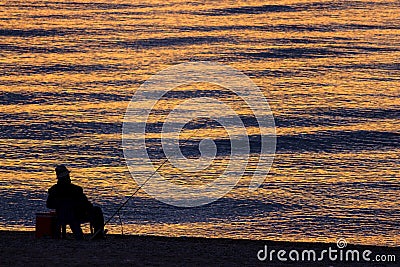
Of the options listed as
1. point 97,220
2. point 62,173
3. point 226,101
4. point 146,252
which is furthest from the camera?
point 226,101

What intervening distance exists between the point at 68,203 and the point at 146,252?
136 centimetres

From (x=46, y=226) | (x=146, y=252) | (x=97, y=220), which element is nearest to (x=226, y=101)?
(x=97, y=220)

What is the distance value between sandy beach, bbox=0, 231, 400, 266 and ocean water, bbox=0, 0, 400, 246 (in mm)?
3085

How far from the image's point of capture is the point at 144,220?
17.2 metres

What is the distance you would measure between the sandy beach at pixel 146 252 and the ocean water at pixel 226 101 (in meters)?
3.08

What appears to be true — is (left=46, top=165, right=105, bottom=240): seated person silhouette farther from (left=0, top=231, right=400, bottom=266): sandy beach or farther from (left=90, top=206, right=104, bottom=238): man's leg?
(left=0, top=231, right=400, bottom=266): sandy beach

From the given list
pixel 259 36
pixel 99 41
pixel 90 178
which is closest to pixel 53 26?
pixel 99 41

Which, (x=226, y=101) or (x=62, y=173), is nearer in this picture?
(x=62, y=173)

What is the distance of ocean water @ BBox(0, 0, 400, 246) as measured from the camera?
58.0 feet

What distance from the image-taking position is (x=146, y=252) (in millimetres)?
12531

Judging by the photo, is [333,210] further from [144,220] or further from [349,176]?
[144,220]

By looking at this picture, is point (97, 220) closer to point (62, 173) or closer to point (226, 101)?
point (62, 173)

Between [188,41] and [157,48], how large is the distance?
1399 mm

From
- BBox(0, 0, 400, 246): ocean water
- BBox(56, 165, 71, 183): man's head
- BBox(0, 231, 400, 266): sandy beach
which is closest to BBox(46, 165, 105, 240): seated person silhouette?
BBox(56, 165, 71, 183): man's head
